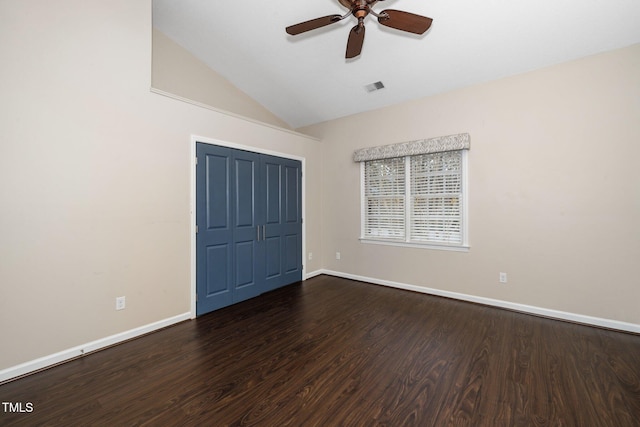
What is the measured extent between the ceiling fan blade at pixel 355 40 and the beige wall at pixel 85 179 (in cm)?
194

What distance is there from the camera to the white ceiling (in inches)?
106

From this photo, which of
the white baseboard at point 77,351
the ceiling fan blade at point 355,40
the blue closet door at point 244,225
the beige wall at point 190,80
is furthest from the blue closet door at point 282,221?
the ceiling fan blade at point 355,40

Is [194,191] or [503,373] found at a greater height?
[194,191]

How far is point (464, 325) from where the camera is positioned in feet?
9.70

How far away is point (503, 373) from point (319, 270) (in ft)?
10.9

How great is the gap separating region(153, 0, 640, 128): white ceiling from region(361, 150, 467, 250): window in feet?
3.25

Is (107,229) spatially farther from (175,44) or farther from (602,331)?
(602,331)

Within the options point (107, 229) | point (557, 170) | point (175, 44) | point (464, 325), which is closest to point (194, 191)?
point (107, 229)

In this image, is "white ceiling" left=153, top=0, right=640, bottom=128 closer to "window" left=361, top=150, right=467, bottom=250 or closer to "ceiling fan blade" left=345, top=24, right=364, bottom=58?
"ceiling fan blade" left=345, top=24, right=364, bottom=58

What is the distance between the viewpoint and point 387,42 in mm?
3283

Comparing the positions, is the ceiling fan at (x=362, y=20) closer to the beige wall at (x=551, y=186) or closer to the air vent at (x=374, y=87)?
the air vent at (x=374, y=87)

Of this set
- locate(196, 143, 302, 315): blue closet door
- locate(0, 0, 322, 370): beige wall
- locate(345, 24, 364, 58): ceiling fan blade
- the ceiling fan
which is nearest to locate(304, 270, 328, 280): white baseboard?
locate(196, 143, 302, 315): blue closet door

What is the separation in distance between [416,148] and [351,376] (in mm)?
3069

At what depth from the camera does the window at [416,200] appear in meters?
3.77
